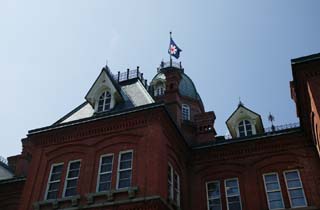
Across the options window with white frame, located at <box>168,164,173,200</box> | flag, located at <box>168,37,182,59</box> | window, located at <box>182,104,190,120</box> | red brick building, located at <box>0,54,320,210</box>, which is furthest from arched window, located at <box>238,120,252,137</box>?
flag, located at <box>168,37,182,59</box>

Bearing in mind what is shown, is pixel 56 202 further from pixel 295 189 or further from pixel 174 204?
pixel 295 189

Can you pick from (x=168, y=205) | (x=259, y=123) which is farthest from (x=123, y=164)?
(x=259, y=123)

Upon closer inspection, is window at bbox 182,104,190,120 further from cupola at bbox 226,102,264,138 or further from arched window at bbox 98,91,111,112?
arched window at bbox 98,91,111,112

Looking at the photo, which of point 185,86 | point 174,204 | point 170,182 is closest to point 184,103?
point 185,86

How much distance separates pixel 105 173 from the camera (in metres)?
17.9

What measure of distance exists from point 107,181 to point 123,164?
111 centimetres

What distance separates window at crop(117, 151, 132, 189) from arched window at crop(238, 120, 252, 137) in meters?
9.31

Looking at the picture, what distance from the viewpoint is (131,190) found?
16.3 meters

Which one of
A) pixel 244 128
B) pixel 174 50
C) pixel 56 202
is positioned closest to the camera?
pixel 56 202

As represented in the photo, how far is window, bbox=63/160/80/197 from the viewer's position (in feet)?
59.1

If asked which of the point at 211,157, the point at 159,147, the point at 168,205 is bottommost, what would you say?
the point at 168,205

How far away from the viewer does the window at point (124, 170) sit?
1717cm

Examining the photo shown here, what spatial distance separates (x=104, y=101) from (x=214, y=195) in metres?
8.27

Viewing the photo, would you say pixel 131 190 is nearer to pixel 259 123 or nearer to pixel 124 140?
pixel 124 140
